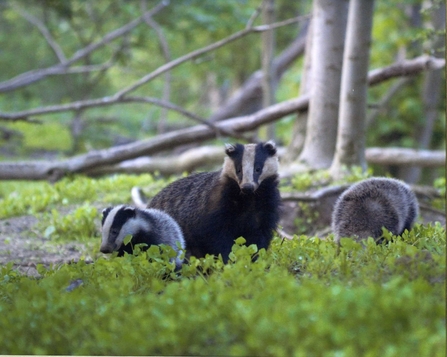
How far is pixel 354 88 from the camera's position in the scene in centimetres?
710

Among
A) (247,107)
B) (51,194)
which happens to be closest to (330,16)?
(51,194)

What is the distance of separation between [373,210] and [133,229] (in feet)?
6.25

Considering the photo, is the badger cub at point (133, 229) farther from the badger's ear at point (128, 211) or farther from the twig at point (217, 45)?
the twig at point (217, 45)

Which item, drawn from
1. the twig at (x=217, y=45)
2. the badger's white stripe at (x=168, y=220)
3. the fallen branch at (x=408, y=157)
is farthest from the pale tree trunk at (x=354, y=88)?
the badger's white stripe at (x=168, y=220)

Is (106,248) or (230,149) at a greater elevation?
→ (230,149)

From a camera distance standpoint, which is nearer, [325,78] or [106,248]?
[106,248]

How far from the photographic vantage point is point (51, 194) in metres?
7.48

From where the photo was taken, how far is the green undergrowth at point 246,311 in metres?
2.25

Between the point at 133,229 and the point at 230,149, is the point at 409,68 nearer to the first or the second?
the point at 230,149

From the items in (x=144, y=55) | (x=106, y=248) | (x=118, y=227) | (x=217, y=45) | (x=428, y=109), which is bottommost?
(x=144, y=55)

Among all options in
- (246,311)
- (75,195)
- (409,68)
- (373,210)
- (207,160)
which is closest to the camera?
(246,311)

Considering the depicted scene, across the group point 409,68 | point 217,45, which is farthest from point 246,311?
point 409,68

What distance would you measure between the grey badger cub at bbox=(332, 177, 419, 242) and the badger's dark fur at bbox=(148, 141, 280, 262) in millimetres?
628

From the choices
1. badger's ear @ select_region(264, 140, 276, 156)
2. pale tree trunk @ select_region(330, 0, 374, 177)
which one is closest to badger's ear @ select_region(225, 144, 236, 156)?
badger's ear @ select_region(264, 140, 276, 156)
